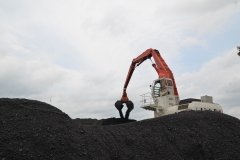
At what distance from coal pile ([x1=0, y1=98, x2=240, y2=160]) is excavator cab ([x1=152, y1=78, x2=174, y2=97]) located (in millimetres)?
3039

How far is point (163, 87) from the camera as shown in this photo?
1271cm

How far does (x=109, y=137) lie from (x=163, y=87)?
5713 millimetres

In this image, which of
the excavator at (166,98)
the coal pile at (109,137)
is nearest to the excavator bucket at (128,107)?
Answer: the excavator at (166,98)

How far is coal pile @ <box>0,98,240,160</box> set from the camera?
254 inches

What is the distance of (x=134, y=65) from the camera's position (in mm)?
16609

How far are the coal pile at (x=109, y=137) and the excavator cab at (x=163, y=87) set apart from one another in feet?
9.97

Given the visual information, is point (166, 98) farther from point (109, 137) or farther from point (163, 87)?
point (109, 137)

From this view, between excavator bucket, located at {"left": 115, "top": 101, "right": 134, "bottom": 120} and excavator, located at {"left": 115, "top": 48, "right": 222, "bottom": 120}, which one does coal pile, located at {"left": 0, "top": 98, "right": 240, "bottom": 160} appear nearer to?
excavator, located at {"left": 115, "top": 48, "right": 222, "bottom": 120}

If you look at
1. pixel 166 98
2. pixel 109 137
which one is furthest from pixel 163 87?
pixel 109 137

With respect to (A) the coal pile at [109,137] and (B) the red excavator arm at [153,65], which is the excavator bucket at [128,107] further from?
(A) the coal pile at [109,137]

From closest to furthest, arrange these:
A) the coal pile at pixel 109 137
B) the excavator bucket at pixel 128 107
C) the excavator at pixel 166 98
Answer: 1. the coal pile at pixel 109 137
2. the excavator at pixel 166 98
3. the excavator bucket at pixel 128 107

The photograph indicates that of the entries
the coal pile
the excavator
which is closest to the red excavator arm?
the excavator

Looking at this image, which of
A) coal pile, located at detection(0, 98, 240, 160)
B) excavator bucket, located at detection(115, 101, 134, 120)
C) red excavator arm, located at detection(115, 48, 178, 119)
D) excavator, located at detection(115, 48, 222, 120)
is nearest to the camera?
coal pile, located at detection(0, 98, 240, 160)

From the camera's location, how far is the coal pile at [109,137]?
6449mm
